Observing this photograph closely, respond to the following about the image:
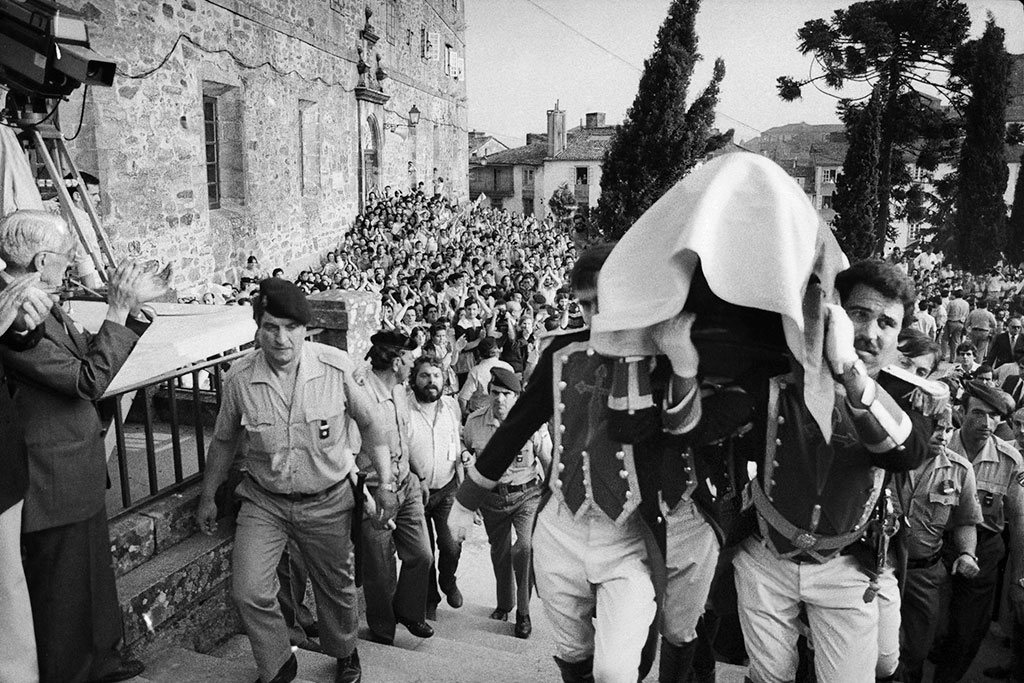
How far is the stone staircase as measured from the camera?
3.48m

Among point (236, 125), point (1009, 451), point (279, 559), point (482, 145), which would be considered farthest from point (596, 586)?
point (482, 145)

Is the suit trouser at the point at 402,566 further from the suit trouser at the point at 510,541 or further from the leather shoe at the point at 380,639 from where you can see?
the suit trouser at the point at 510,541

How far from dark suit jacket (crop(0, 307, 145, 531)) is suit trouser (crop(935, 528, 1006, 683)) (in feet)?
12.9

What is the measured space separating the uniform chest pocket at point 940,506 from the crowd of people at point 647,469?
0.05 feet

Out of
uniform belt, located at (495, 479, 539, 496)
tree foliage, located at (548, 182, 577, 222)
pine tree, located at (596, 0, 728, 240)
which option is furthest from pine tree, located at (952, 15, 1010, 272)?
uniform belt, located at (495, 479, 539, 496)

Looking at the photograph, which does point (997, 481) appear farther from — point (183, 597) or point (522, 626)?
point (183, 597)

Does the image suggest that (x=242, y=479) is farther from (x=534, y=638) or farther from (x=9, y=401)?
(x=534, y=638)

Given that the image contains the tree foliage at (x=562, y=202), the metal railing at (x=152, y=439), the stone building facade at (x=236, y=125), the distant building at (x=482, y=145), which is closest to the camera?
the metal railing at (x=152, y=439)

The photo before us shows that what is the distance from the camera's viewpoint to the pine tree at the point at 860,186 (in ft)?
76.0

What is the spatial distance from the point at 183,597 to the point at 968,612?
372 centimetres

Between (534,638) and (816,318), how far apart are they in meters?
3.37

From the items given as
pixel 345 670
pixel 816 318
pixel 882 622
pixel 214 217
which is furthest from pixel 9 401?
pixel 214 217

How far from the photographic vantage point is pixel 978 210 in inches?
1115

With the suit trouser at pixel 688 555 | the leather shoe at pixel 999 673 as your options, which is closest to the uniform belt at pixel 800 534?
the suit trouser at pixel 688 555
